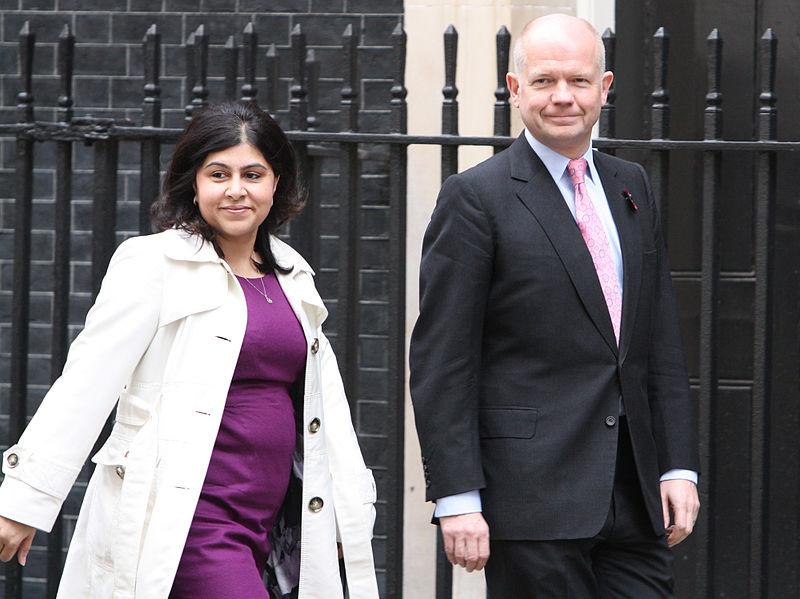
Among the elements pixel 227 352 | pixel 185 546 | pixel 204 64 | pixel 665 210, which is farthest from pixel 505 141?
pixel 185 546

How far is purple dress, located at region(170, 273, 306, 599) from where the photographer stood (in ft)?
10.5

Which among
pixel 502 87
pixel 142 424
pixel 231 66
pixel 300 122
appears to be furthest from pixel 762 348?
pixel 142 424

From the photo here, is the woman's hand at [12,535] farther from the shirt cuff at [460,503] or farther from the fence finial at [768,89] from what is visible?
the fence finial at [768,89]

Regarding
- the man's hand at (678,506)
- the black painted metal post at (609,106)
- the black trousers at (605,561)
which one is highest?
the black painted metal post at (609,106)

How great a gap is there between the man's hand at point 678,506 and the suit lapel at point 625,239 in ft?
1.30

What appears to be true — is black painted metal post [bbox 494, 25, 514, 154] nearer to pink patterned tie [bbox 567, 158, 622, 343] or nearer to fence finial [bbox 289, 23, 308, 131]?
fence finial [bbox 289, 23, 308, 131]

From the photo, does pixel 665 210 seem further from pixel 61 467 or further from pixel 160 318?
pixel 61 467

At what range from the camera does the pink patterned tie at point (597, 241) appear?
326 centimetres

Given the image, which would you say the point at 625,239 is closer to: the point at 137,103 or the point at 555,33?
the point at 555,33

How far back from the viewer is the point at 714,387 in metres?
4.35

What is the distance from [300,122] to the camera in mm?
4434

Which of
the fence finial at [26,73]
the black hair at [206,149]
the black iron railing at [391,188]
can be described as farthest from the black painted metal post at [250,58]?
the black hair at [206,149]

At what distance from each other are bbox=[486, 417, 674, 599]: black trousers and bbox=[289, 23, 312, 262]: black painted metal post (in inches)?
56.5

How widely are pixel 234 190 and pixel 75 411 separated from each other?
0.63 m
